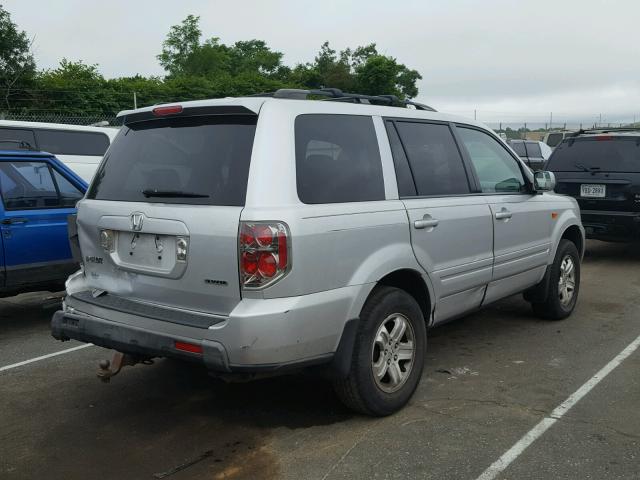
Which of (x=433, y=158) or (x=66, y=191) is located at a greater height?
(x=433, y=158)

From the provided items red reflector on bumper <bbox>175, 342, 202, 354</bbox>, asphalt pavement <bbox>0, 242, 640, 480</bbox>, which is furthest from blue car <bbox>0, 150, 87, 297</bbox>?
red reflector on bumper <bbox>175, 342, 202, 354</bbox>

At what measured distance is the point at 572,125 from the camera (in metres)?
42.2

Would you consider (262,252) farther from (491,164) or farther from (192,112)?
(491,164)

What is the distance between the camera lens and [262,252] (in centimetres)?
318

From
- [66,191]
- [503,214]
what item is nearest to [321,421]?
[503,214]

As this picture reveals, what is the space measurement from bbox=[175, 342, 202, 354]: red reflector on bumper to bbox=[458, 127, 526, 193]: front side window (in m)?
2.67

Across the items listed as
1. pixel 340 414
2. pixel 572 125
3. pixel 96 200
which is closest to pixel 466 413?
pixel 340 414

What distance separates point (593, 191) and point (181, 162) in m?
7.15

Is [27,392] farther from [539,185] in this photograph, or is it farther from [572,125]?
[572,125]

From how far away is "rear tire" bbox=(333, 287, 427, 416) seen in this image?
367cm

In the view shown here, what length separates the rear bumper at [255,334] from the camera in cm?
318

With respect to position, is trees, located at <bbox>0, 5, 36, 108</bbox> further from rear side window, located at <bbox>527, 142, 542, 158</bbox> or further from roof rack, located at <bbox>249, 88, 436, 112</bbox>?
roof rack, located at <bbox>249, 88, 436, 112</bbox>

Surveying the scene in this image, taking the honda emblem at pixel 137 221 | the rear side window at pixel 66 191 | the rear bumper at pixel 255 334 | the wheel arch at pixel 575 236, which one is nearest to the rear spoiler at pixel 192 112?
the honda emblem at pixel 137 221

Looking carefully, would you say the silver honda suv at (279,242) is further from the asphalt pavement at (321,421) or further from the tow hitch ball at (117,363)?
the asphalt pavement at (321,421)
